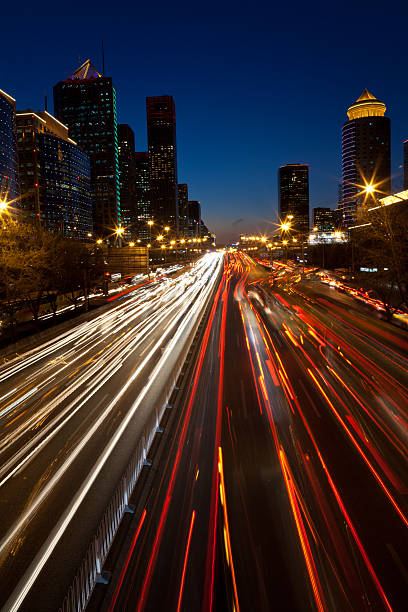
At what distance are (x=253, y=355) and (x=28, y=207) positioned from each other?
158 metres

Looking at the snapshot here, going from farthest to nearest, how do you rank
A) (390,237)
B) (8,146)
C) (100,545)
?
1. (8,146)
2. (390,237)
3. (100,545)

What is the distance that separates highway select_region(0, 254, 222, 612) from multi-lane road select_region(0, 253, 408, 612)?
0.05 meters

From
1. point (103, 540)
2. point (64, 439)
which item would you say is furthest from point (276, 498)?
point (64, 439)

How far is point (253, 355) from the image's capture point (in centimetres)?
1702

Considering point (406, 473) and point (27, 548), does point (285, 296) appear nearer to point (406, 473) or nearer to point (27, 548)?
point (406, 473)

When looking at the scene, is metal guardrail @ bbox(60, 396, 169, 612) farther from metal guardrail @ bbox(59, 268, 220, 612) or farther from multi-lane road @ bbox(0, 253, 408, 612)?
multi-lane road @ bbox(0, 253, 408, 612)

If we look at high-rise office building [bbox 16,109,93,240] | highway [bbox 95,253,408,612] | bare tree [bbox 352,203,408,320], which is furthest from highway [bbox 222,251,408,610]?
high-rise office building [bbox 16,109,93,240]

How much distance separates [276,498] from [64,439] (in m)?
6.27

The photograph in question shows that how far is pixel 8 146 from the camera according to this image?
392 feet

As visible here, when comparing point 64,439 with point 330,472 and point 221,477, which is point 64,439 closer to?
point 221,477

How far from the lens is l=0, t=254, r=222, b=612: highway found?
6043 millimetres

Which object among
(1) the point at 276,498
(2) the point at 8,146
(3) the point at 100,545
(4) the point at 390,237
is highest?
(2) the point at 8,146

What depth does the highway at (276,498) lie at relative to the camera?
5320 mm

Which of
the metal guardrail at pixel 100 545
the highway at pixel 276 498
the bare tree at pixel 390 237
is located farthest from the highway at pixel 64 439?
the bare tree at pixel 390 237
